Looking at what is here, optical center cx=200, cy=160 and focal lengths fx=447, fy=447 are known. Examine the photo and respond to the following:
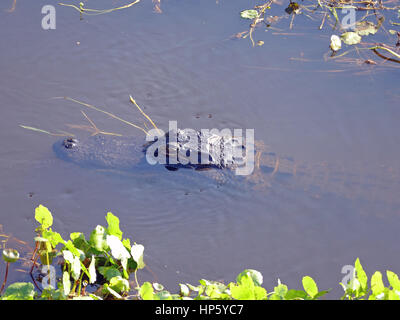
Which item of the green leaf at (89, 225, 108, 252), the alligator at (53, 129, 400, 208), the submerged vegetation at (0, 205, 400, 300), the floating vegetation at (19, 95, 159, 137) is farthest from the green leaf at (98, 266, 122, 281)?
the floating vegetation at (19, 95, 159, 137)

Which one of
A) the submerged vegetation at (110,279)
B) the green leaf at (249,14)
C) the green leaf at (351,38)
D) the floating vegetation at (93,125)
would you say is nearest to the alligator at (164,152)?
the floating vegetation at (93,125)

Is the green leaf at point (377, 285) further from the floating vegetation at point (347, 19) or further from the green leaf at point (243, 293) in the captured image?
the floating vegetation at point (347, 19)

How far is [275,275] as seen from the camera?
311cm

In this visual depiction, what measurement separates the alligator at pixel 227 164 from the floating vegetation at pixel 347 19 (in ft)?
5.10

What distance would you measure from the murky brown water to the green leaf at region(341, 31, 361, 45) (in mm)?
238

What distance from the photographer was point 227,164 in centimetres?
387

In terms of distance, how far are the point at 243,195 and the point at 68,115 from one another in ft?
5.89

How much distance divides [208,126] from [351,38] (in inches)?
80.0

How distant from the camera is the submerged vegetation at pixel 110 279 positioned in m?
2.40

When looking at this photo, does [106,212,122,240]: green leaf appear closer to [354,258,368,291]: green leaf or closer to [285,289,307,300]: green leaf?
[285,289,307,300]: green leaf

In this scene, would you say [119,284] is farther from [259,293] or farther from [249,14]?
[249,14]

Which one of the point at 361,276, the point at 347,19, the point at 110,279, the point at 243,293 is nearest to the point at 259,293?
the point at 243,293

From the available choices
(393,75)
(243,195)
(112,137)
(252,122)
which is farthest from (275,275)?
Answer: (393,75)

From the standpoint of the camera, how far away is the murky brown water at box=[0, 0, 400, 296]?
3305mm
